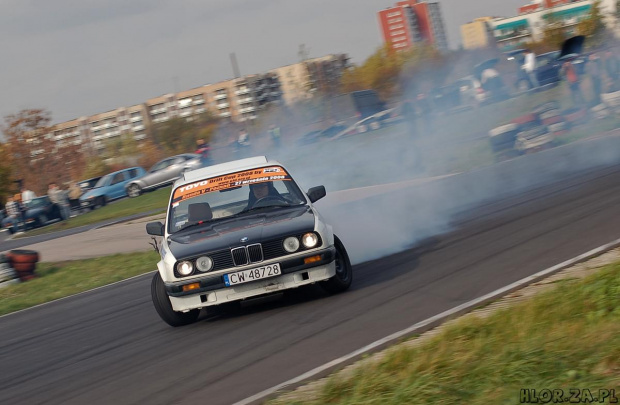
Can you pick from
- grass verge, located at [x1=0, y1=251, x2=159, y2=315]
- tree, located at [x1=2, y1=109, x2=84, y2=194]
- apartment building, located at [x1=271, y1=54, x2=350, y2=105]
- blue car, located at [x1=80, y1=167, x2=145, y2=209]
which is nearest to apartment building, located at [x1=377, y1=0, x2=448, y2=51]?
apartment building, located at [x1=271, y1=54, x2=350, y2=105]

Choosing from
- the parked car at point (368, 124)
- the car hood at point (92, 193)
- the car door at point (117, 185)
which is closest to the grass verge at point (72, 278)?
the parked car at point (368, 124)

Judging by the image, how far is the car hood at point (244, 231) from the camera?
22.9 feet

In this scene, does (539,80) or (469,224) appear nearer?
(469,224)

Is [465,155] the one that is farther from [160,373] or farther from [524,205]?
[160,373]

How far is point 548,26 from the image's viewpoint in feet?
156

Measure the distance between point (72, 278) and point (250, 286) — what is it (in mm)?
7491

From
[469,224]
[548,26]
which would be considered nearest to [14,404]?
[469,224]

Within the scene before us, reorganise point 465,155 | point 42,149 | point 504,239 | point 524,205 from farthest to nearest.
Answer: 1. point 42,149
2. point 465,155
3. point 524,205
4. point 504,239

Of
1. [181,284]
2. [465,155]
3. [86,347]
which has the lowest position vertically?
[465,155]

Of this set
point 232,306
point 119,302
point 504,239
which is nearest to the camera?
point 232,306

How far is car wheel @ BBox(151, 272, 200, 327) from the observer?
7320 millimetres

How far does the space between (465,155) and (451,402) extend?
1709 cm

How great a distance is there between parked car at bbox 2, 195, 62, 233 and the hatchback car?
72.8 feet

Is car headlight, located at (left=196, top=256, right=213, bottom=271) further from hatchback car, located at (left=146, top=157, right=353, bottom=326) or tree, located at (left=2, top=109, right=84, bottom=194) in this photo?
tree, located at (left=2, top=109, right=84, bottom=194)
